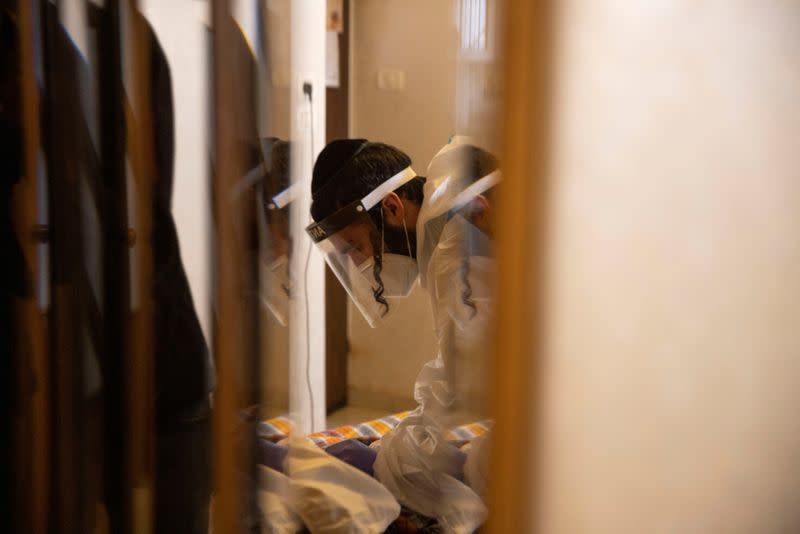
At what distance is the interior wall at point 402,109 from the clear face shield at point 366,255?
0.21ft

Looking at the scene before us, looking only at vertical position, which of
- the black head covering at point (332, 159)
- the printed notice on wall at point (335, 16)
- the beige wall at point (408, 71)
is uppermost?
the printed notice on wall at point (335, 16)

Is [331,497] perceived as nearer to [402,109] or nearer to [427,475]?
[427,475]

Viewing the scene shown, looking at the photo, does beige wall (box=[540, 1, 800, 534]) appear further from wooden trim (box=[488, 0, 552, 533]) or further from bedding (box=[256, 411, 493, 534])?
bedding (box=[256, 411, 493, 534])

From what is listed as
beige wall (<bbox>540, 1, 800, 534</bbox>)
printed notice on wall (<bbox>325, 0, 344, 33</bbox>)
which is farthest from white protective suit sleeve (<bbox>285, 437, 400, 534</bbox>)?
printed notice on wall (<bbox>325, 0, 344, 33</bbox>)

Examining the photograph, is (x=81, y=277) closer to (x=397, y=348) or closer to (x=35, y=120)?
(x=35, y=120)

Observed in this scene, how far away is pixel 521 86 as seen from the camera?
2.64 feet

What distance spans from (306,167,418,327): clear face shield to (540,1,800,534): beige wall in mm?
Answer: 552

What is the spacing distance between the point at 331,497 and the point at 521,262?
518mm

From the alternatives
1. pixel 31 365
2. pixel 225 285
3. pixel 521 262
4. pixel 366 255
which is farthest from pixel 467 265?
pixel 31 365

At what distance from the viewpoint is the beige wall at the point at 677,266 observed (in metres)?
0.75

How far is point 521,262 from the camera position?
32.1 inches

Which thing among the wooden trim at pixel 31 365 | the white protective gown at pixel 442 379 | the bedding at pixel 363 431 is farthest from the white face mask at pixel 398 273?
the wooden trim at pixel 31 365

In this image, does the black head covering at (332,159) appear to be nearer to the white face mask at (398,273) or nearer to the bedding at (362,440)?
the white face mask at (398,273)

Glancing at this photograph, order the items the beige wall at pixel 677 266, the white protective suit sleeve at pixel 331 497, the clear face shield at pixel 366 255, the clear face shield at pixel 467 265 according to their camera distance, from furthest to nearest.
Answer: the clear face shield at pixel 366 255, the white protective suit sleeve at pixel 331 497, the clear face shield at pixel 467 265, the beige wall at pixel 677 266
